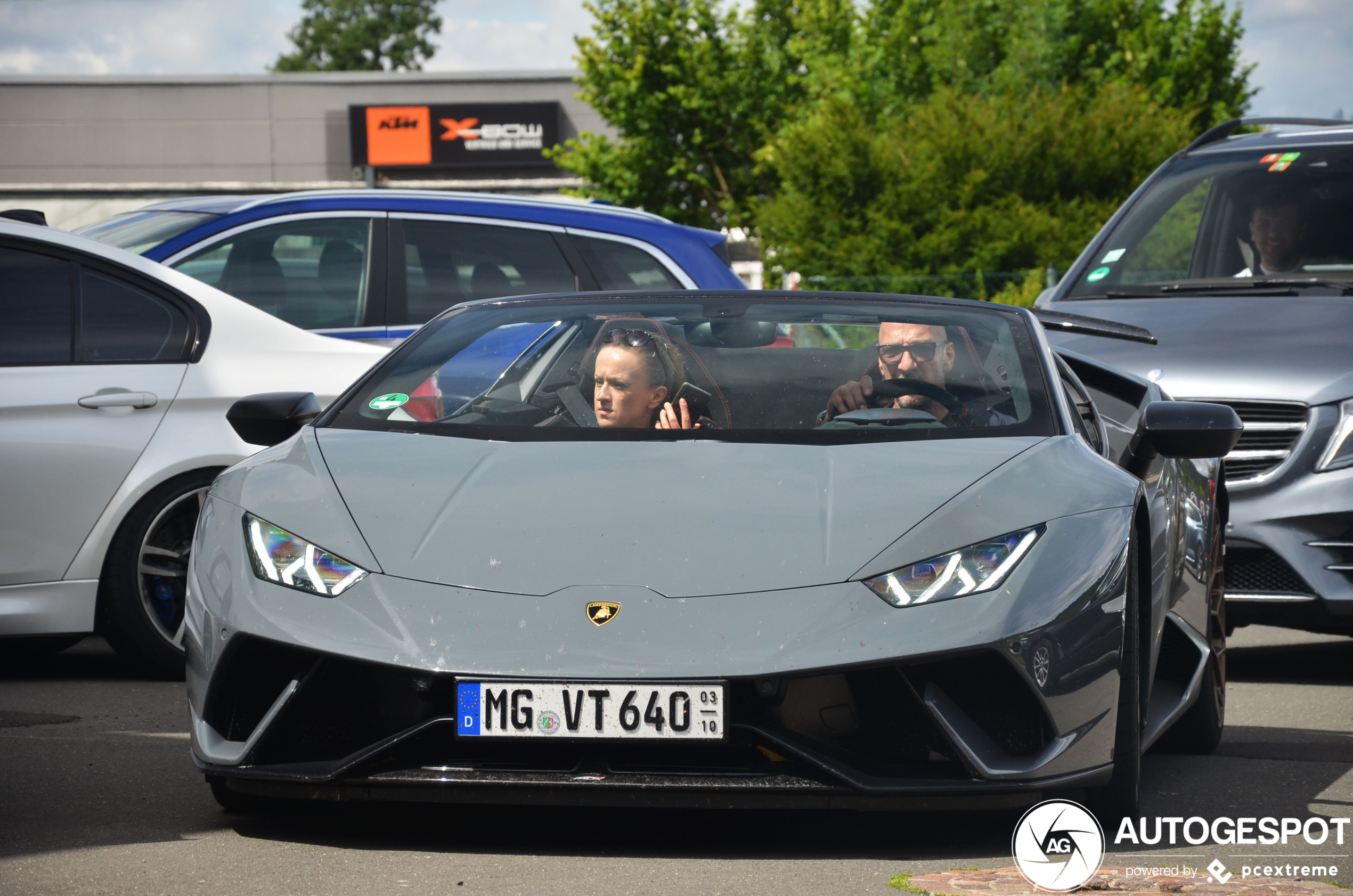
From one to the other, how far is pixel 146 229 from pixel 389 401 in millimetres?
3438

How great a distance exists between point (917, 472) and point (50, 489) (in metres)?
3.32

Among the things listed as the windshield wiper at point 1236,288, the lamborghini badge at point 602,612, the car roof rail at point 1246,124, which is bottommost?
the lamborghini badge at point 602,612

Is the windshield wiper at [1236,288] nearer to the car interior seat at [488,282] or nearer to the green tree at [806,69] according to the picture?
the car interior seat at [488,282]

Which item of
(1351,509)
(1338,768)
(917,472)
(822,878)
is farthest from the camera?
(1351,509)

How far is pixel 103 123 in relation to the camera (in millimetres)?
59219

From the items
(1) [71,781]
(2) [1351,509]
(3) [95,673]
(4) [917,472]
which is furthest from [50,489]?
(2) [1351,509]

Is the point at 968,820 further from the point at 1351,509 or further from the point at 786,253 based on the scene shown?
the point at 786,253

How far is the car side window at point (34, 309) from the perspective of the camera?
6215 mm

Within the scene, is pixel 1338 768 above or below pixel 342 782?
below

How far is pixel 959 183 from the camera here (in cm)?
2536

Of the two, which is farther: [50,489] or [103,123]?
[103,123]

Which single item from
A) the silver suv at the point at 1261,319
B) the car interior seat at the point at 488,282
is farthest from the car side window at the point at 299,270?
the silver suv at the point at 1261,319

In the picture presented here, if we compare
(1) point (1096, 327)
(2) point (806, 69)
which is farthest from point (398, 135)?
(1) point (1096, 327)

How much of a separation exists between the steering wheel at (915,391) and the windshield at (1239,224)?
3376 mm
